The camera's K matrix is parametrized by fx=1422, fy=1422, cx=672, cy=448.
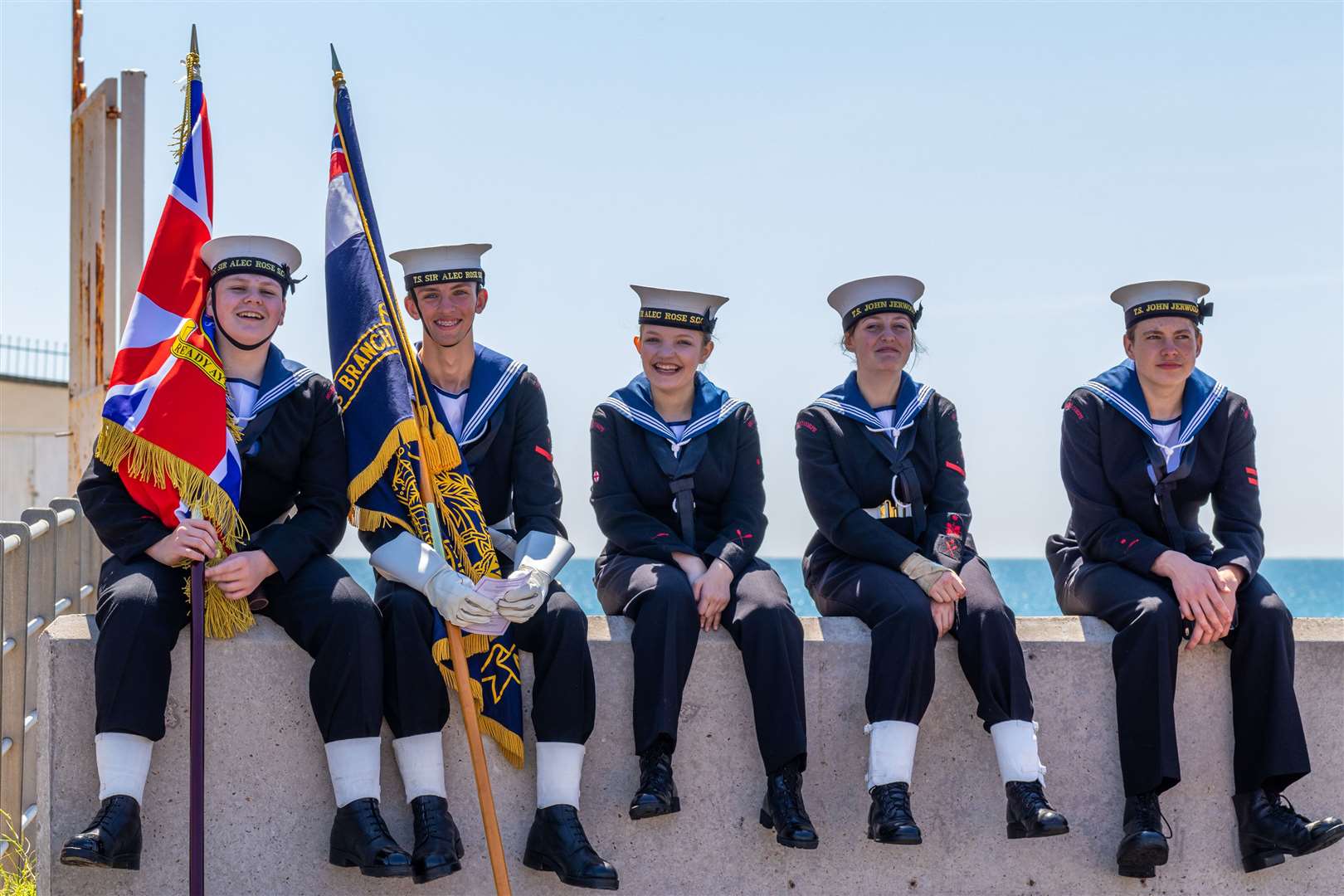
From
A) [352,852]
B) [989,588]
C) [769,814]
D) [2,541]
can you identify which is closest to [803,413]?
[989,588]

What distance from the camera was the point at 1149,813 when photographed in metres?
4.99

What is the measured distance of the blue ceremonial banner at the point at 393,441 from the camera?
4.86m

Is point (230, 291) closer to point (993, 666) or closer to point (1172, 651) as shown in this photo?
point (993, 666)


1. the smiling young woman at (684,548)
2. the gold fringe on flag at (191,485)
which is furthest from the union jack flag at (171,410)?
the smiling young woman at (684,548)

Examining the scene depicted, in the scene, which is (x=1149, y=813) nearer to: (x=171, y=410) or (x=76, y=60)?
(x=171, y=410)

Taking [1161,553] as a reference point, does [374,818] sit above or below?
below

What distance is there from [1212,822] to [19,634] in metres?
4.67

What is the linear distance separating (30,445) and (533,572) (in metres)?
23.1

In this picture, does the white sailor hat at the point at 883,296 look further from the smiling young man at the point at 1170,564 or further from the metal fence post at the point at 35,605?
the metal fence post at the point at 35,605

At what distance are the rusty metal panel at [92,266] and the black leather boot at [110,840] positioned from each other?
486cm

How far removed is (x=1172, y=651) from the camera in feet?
16.7

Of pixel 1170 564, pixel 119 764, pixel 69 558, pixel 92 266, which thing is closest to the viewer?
pixel 119 764

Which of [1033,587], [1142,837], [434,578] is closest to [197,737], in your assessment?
[434,578]

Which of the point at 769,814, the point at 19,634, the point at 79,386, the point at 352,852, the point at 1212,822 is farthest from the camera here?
the point at 79,386
